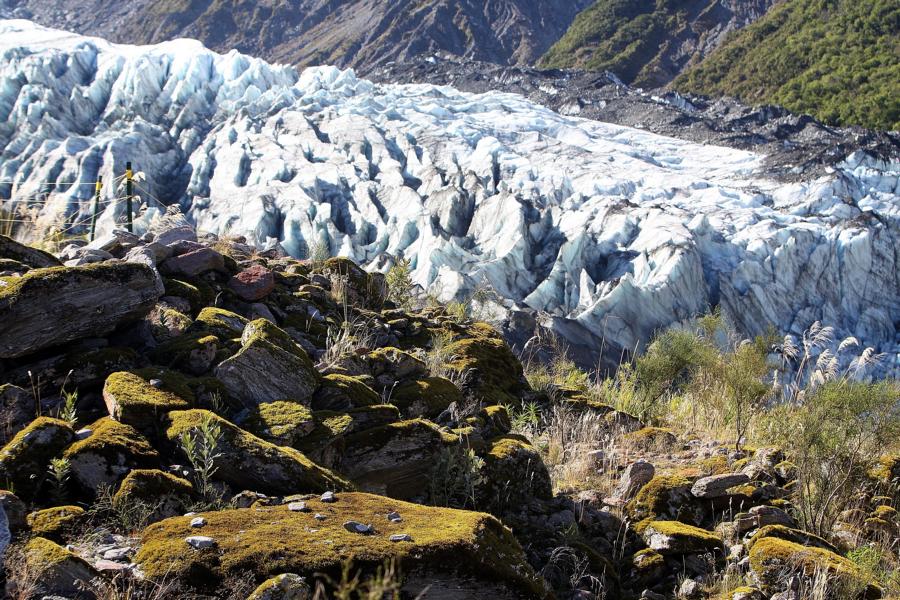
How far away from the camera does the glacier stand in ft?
80.3

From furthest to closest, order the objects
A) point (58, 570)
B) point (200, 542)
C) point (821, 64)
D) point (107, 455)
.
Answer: point (821, 64), point (107, 455), point (200, 542), point (58, 570)

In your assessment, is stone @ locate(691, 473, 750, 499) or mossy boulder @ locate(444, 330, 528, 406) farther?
mossy boulder @ locate(444, 330, 528, 406)

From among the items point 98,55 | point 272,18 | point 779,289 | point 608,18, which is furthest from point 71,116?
point 272,18

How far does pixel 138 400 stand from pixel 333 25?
353 ft

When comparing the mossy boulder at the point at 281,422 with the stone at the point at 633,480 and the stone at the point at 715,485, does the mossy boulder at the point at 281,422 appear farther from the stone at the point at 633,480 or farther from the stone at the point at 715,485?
the stone at the point at 715,485

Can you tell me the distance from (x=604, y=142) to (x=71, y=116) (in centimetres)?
2547

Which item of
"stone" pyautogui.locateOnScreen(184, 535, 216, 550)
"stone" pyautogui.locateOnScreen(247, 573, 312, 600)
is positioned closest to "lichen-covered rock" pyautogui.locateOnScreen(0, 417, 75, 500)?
"stone" pyautogui.locateOnScreen(184, 535, 216, 550)

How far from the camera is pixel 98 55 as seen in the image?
Answer: 41.3m

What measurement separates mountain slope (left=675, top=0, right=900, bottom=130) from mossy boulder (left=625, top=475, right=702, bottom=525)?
53.4 metres

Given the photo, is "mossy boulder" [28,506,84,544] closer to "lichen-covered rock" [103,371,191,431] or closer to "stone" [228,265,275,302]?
"lichen-covered rock" [103,371,191,431]

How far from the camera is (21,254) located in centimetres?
429

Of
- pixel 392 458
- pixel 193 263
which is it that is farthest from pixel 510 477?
pixel 193 263

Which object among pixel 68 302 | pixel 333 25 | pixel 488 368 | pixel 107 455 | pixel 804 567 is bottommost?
pixel 488 368

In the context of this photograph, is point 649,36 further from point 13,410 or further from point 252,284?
point 13,410
